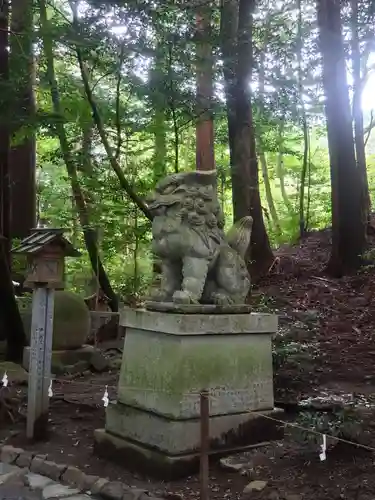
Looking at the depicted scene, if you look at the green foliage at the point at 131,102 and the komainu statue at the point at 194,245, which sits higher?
the green foliage at the point at 131,102

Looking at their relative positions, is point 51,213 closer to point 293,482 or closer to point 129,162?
point 129,162

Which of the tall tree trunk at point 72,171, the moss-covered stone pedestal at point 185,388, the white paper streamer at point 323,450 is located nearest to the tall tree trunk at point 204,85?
the tall tree trunk at point 72,171

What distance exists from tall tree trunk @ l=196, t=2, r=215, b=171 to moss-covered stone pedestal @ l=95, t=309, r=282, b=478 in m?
5.80

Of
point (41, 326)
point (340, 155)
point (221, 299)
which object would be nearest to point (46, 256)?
point (41, 326)

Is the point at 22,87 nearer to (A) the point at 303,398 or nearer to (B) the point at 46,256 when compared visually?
(B) the point at 46,256

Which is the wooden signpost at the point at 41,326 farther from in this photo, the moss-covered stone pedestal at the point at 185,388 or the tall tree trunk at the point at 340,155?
the tall tree trunk at the point at 340,155

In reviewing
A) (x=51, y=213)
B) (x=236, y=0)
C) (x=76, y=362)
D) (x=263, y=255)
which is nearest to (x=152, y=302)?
(x=76, y=362)

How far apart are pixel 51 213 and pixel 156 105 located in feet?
18.0

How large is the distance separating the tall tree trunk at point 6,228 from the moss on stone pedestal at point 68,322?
0.63 meters

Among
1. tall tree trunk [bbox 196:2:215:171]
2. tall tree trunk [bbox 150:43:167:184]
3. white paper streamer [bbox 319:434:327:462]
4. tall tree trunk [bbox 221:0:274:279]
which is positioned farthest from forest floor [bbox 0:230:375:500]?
tall tree trunk [bbox 150:43:167:184]

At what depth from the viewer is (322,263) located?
12.0 metres

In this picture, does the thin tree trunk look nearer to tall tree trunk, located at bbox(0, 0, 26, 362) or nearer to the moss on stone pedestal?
the moss on stone pedestal

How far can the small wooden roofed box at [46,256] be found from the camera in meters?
5.71

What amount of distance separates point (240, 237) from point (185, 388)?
64.5 inches
